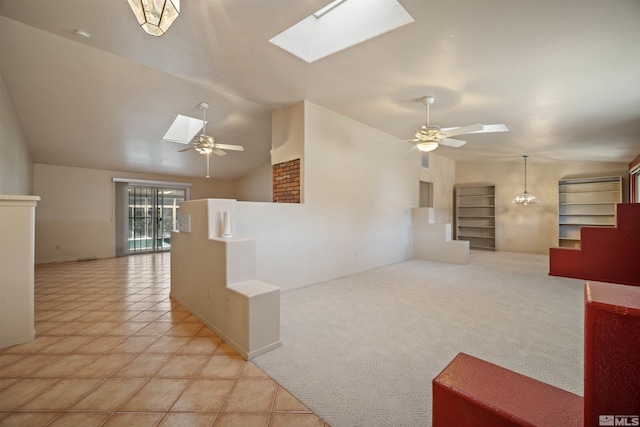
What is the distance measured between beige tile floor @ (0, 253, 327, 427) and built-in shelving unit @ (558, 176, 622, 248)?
9.22 m

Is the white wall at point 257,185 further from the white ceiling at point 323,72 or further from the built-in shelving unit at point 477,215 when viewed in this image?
the built-in shelving unit at point 477,215

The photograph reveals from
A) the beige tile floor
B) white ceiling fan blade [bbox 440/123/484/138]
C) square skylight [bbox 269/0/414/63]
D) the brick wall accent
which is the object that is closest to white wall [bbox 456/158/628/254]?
white ceiling fan blade [bbox 440/123/484/138]

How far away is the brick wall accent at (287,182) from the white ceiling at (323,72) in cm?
104

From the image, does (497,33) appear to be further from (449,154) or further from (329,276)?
(449,154)

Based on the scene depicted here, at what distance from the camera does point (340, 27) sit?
9.34 ft

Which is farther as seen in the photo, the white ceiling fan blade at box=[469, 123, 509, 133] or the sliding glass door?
the sliding glass door

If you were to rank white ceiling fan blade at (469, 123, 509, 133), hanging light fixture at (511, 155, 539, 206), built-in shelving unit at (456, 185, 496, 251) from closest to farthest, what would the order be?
white ceiling fan blade at (469, 123, 509, 133) < hanging light fixture at (511, 155, 539, 206) < built-in shelving unit at (456, 185, 496, 251)

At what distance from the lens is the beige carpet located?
1.74m

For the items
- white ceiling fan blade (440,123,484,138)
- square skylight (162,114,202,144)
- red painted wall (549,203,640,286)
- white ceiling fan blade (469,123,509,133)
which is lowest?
red painted wall (549,203,640,286)

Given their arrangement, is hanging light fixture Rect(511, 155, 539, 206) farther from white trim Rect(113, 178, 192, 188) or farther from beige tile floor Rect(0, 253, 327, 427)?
white trim Rect(113, 178, 192, 188)

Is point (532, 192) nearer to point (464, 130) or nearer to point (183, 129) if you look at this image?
point (464, 130)

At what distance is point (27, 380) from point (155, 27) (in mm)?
2553

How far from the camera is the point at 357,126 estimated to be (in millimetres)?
5191

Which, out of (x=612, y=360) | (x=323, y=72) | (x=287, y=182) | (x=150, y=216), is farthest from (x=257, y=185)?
(x=612, y=360)
